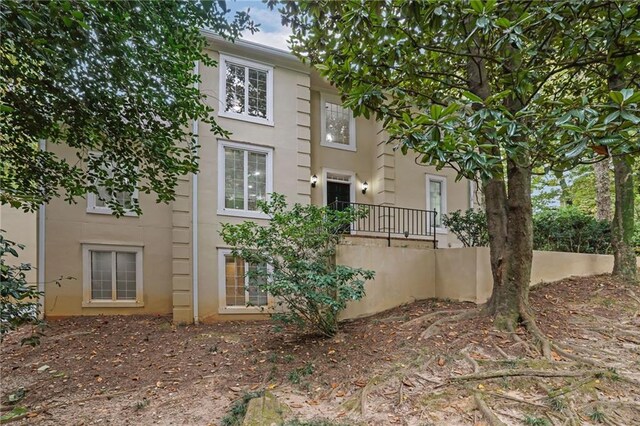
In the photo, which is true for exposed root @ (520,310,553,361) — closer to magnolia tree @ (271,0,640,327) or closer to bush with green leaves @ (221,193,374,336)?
magnolia tree @ (271,0,640,327)

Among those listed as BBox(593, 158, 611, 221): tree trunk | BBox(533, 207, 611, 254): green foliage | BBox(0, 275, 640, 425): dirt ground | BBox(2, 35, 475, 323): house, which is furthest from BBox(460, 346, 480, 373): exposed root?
BBox(593, 158, 611, 221): tree trunk

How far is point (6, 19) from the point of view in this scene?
3277 mm

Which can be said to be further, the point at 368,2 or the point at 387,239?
the point at 387,239

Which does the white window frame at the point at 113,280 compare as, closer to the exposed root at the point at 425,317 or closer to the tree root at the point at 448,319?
the exposed root at the point at 425,317

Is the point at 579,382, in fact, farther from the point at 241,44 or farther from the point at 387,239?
the point at 241,44

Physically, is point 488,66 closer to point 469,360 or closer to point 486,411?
point 469,360

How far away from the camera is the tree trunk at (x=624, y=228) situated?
736cm

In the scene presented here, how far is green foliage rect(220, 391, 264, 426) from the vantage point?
3.67 metres

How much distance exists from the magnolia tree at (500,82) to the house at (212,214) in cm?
287

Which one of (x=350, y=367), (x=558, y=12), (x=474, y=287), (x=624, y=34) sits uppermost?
(x=558, y=12)

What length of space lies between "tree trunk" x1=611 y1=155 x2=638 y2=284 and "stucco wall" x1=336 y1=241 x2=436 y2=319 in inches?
156

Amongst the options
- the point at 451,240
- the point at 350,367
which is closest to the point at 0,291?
the point at 350,367

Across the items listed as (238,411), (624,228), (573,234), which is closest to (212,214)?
(238,411)

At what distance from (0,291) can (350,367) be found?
4.13 metres
